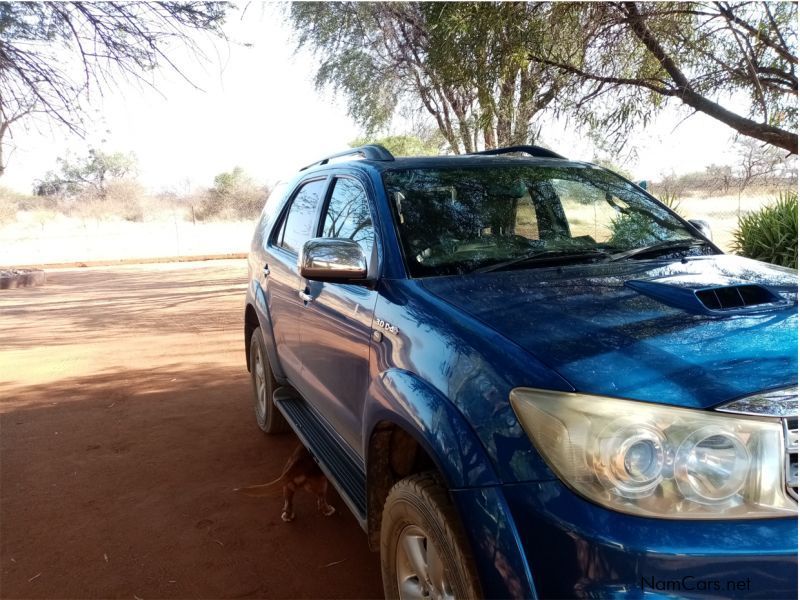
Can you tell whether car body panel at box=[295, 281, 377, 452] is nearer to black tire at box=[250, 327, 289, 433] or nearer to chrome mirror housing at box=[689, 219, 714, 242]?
black tire at box=[250, 327, 289, 433]

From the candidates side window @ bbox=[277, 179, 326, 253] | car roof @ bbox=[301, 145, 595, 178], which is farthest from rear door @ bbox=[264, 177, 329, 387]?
car roof @ bbox=[301, 145, 595, 178]

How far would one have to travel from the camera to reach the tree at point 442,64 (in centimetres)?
694

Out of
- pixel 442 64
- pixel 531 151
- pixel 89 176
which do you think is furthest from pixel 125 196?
pixel 531 151

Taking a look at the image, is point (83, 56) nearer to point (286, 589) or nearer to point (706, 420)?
point (286, 589)

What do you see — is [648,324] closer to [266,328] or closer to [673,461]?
[673,461]

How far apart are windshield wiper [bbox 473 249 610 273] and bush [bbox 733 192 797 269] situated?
6.84m

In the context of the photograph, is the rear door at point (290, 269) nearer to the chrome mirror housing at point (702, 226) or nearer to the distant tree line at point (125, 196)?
the chrome mirror housing at point (702, 226)

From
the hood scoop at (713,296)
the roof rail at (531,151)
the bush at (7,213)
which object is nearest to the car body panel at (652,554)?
the hood scoop at (713,296)

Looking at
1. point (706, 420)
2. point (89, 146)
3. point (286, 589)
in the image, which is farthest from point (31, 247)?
point (706, 420)

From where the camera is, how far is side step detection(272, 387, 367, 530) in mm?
2695

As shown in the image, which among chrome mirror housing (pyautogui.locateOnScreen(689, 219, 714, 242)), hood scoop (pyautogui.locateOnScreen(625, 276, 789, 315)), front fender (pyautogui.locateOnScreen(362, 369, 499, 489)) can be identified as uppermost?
chrome mirror housing (pyautogui.locateOnScreen(689, 219, 714, 242))

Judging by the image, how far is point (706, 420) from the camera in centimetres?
158

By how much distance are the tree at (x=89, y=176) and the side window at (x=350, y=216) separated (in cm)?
4011

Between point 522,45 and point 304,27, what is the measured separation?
6.15 meters
